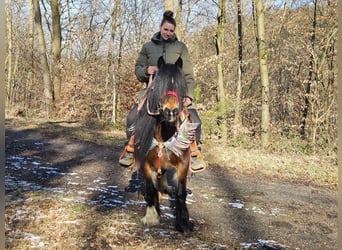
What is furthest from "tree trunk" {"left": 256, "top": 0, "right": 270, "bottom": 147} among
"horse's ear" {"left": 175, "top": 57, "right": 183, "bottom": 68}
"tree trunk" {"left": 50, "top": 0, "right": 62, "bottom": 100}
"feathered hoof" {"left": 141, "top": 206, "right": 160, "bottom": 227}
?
"tree trunk" {"left": 50, "top": 0, "right": 62, "bottom": 100}

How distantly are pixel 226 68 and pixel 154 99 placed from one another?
16.4 m

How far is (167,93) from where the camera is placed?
167 inches

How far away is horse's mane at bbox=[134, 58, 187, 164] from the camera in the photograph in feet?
14.3

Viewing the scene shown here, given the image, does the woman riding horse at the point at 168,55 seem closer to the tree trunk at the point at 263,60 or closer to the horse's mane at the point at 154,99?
the horse's mane at the point at 154,99

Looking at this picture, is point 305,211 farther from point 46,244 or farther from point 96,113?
point 96,113

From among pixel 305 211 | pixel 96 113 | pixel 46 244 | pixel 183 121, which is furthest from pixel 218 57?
pixel 46 244

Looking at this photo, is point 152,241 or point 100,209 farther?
point 100,209

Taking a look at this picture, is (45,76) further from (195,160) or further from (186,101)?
(186,101)

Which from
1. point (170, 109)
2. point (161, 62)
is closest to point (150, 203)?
point (170, 109)

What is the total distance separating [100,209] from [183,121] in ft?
5.91

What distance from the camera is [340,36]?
918 millimetres

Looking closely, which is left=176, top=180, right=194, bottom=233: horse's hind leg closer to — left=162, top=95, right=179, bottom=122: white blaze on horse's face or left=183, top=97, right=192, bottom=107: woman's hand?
left=183, top=97, right=192, bottom=107: woman's hand

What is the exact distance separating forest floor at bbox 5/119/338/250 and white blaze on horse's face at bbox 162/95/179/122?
1.47m

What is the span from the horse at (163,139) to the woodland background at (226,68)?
806cm
